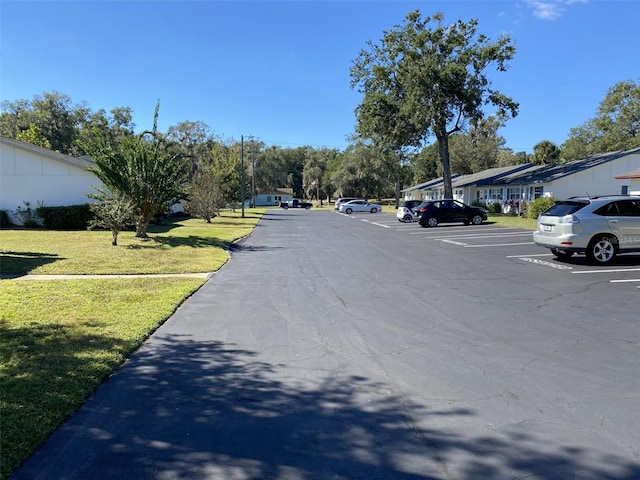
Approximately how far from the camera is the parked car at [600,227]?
11.4 meters

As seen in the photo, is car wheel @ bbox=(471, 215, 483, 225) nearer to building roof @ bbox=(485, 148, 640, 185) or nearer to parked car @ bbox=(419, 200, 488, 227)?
parked car @ bbox=(419, 200, 488, 227)

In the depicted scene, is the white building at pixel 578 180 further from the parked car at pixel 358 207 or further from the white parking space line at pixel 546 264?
the white parking space line at pixel 546 264

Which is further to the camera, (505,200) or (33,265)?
(505,200)

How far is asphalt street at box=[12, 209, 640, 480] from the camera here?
122 inches

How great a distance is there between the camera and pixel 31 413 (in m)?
3.66

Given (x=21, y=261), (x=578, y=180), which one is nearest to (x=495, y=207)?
(x=578, y=180)

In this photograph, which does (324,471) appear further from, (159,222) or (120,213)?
(159,222)

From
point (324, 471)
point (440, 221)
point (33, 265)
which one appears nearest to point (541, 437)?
point (324, 471)

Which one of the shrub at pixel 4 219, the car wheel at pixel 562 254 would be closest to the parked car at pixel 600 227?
the car wheel at pixel 562 254

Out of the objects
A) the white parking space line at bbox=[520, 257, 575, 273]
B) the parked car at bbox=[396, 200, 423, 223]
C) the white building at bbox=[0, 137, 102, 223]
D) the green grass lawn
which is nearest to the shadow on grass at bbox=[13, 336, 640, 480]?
the green grass lawn

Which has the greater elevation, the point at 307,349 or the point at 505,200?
the point at 505,200

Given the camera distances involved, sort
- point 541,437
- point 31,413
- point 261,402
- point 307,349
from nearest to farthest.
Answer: point 541,437, point 31,413, point 261,402, point 307,349

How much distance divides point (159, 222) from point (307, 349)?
83.6 ft

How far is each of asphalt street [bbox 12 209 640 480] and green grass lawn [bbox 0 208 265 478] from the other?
0.20 metres
